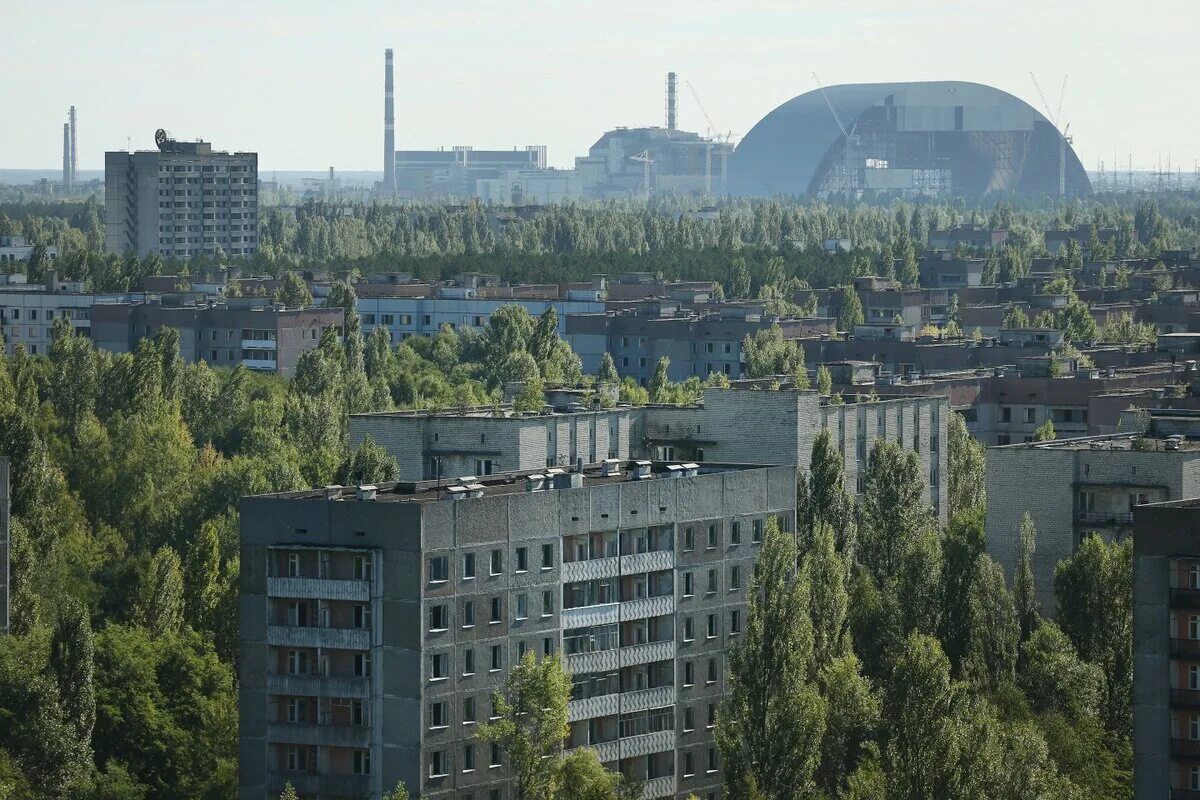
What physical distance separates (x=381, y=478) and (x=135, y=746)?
7.10 m

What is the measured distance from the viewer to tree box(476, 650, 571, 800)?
34938 millimetres

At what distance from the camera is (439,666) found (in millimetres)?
35719

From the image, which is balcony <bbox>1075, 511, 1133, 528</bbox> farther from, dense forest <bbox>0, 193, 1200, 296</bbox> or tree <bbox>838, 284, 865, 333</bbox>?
dense forest <bbox>0, 193, 1200, 296</bbox>

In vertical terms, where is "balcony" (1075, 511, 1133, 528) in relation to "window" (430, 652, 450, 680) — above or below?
above

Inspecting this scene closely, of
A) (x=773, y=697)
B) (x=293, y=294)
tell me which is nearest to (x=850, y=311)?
(x=293, y=294)

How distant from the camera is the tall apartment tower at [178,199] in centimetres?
15862

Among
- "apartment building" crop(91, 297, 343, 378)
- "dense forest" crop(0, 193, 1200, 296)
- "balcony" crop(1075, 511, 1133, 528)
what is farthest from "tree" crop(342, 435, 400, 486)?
"dense forest" crop(0, 193, 1200, 296)

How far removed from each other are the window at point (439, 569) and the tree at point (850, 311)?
67.9 metres

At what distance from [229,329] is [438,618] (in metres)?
64.0

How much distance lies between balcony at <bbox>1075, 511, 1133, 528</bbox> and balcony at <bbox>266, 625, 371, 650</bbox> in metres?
16.7

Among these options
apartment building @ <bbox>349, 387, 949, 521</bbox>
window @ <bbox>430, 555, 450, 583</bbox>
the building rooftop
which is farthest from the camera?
apartment building @ <bbox>349, 387, 949, 521</bbox>

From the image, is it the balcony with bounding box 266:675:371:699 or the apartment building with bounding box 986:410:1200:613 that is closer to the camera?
the balcony with bounding box 266:675:371:699

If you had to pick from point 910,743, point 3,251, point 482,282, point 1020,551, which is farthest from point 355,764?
point 3,251

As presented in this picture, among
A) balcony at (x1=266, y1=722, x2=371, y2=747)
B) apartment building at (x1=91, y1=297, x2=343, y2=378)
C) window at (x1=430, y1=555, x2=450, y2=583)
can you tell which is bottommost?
balcony at (x1=266, y1=722, x2=371, y2=747)
